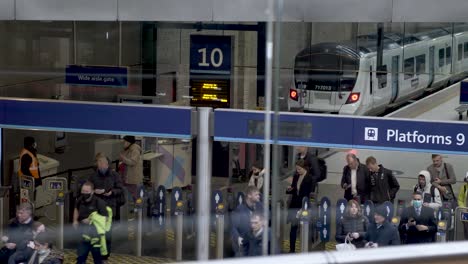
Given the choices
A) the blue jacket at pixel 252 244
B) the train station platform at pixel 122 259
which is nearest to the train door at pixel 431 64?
the train station platform at pixel 122 259

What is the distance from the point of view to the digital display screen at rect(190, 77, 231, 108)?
11172 mm

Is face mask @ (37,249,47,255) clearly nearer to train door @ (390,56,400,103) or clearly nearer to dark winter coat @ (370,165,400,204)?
dark winter coat @ (370,165,400,204)

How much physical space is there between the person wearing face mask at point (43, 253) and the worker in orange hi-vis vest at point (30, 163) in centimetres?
128

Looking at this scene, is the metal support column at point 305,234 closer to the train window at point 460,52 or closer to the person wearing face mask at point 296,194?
the person wearing face mask at point 296,194

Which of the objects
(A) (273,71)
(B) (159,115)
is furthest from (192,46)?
(A) (273,71)

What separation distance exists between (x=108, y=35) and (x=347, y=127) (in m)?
4.65

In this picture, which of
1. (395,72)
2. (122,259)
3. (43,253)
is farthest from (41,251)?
(395,72)

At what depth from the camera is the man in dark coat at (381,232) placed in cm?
847

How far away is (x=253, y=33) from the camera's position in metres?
10.9

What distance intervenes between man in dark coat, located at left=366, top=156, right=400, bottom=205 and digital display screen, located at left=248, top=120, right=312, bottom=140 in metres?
0.91

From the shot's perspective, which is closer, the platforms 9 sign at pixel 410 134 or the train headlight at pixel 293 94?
the platforms 9 sign at pixel 410 134

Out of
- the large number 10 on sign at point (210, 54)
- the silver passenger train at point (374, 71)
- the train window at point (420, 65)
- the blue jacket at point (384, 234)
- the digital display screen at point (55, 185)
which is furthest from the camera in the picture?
the train window at point (420, 65)

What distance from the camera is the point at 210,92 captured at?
11289 mm

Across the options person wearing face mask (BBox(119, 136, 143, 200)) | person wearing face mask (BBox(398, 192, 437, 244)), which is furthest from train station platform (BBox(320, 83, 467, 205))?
person wearing face mask (BBox(119, 136, 143, 200))
